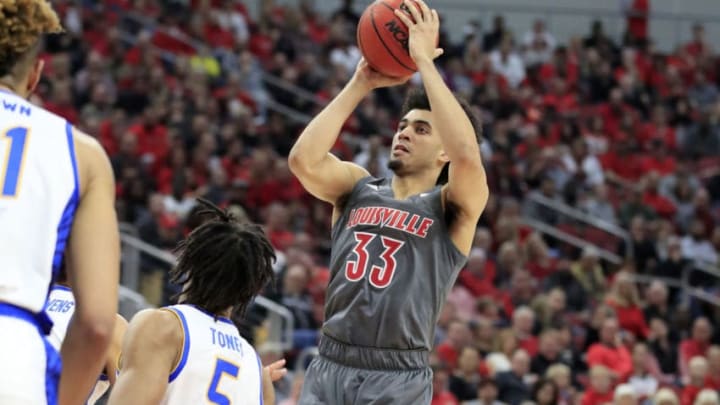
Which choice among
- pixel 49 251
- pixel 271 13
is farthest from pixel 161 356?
pixel 271 13

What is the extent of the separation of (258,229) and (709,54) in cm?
1755

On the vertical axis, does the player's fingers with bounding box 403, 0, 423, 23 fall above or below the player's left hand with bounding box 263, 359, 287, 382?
above

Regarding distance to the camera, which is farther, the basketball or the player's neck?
the player's neck

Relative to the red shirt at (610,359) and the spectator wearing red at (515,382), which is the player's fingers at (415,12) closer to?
the spectator wearing red at (515,382)

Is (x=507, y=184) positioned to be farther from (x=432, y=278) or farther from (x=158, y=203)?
(x=432, y=278)

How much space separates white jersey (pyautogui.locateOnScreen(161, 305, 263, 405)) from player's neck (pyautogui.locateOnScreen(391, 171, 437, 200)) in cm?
152

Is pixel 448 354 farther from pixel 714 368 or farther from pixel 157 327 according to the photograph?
pixel 157 327

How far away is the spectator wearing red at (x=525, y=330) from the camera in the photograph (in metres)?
11.7

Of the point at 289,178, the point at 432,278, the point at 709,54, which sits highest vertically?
the point at 709,54

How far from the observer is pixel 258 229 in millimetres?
4219

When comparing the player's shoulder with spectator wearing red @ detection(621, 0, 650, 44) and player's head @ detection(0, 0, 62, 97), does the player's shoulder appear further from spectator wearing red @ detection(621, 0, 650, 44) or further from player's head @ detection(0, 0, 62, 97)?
spectator wearing red @ detection(621, 0, 650, 44)

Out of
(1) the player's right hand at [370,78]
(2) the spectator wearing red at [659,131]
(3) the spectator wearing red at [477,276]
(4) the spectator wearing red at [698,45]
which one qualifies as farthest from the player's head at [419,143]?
(4) the spectator wearing red at [698,45]

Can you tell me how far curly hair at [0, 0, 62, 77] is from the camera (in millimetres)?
2812

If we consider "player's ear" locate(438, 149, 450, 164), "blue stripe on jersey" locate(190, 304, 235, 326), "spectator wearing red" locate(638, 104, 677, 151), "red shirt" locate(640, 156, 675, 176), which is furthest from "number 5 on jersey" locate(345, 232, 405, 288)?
"spectator wearing red" locate(638, 104, 677, 151)
